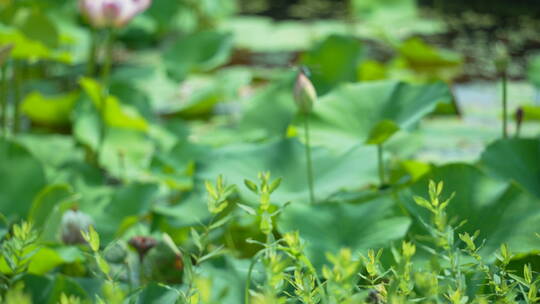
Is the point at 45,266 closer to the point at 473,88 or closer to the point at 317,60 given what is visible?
the point at 317,60

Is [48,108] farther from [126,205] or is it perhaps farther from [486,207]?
[486,207]

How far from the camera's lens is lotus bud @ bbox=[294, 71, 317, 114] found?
96 cm

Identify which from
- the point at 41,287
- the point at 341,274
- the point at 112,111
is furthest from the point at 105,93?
the point at 341,274

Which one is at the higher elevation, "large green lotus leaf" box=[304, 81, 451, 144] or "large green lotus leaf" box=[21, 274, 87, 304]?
"large green lotus leaf" box=[304, 81, 451, 144]

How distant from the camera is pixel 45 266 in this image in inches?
39.5

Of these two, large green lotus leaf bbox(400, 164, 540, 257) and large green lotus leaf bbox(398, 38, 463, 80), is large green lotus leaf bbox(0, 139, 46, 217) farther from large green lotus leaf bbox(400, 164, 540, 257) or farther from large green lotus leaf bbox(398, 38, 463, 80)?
large green lotus leaf bbox(398, 38, 463, 80)

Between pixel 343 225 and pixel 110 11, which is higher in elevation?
pixel 110 11

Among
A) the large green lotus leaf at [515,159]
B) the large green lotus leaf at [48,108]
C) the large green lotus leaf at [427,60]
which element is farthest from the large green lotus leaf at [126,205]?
the large green lotus leaf at [427,60]

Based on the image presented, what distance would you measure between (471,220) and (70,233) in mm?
524

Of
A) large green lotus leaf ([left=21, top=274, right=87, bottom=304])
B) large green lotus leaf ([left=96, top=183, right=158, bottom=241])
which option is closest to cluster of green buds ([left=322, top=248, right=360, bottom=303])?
large green lotus leaf ([left=21, top=274, right=87, bottom=304])

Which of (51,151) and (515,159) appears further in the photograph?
(51,151)

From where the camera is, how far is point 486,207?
91cm

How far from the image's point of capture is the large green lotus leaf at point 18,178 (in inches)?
48.0

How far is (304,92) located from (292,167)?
0.64ft
